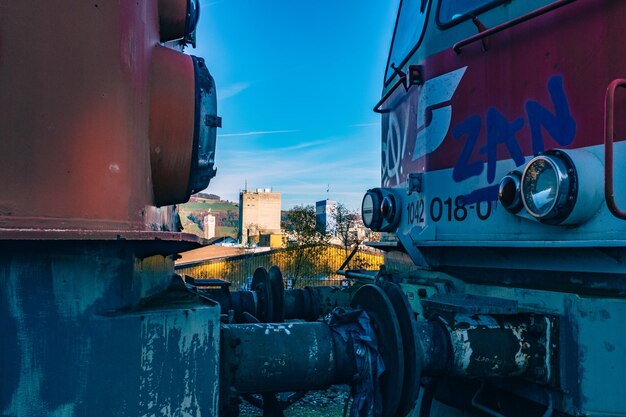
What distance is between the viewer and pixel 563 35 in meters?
2.54

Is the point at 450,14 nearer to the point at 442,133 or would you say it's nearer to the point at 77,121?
the point at 442,133

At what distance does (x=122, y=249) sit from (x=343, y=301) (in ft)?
9.96

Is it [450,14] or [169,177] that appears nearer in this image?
[169,177]

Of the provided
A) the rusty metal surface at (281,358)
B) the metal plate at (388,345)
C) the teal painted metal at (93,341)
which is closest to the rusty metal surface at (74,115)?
the teal painted metal at (93,341)

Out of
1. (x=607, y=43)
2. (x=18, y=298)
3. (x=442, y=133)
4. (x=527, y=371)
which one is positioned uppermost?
(x=607, y=43)

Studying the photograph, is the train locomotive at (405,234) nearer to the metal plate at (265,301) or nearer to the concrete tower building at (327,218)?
the metal plate at (265,301)

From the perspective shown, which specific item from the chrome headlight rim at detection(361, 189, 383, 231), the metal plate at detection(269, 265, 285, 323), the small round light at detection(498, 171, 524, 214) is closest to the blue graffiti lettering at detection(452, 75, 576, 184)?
the small round light at detection(498, 171, 524, 214)

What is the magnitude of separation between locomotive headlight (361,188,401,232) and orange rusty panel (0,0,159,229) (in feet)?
8.25

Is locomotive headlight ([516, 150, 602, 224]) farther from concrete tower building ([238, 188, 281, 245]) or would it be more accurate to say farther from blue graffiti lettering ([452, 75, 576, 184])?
concrete tower building ([238, 188, 281, 245])

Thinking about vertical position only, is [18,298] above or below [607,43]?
below

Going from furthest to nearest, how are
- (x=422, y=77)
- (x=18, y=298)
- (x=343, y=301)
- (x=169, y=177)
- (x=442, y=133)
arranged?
(x=343, y=301) < (x=422, y=77) < (x=442, y=133) < (x=169, y=177) < (x=18, y=298)

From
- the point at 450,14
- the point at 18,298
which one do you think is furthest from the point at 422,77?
the point at 18,298

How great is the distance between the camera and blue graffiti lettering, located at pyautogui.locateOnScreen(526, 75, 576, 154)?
248 cm

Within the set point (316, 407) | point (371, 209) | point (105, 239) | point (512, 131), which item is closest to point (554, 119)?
point (512, 131)
